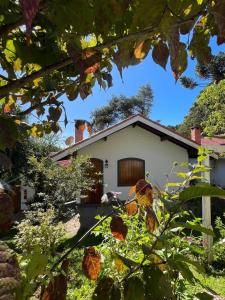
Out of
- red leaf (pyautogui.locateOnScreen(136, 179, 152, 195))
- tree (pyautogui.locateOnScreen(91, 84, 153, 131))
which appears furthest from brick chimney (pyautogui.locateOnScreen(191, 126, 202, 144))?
tree (pyautogui.locateOnScreen(91, 84, 153, 131))

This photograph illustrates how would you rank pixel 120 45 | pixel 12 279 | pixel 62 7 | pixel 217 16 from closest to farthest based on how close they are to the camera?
1. pixel 12 279
2. pixel 217 16
3. pixel 62 7
4. pixel 120 45

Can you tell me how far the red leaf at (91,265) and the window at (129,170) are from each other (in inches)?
Result: 717

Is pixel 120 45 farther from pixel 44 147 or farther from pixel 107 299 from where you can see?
pixel 44 147

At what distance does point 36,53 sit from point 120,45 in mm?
247

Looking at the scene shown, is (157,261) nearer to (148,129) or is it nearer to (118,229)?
(118,229)

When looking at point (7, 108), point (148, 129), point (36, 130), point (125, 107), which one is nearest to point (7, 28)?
point (7, 108)

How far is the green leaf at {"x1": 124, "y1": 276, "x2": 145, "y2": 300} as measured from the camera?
911 mm

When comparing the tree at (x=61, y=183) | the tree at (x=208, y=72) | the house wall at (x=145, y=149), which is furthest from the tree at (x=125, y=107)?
the tree at (x=61, y=183)

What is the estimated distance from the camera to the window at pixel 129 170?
19422 mm

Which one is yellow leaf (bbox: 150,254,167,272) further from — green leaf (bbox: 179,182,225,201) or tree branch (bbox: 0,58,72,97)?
tree branch (bbox: 0,58,72,97)

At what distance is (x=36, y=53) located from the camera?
3.79 ft

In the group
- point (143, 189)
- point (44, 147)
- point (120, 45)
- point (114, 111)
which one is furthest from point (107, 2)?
point (114, 111)

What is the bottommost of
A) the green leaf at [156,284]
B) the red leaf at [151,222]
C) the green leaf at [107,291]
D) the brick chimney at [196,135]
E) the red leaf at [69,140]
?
the green leaf at [107,291]

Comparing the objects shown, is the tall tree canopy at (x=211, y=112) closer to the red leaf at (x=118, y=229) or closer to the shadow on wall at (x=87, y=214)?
the red leaf at (x=118, y=229)
